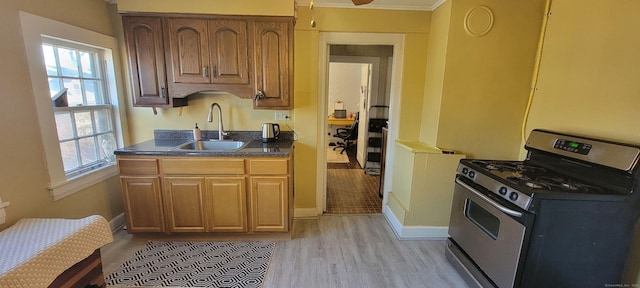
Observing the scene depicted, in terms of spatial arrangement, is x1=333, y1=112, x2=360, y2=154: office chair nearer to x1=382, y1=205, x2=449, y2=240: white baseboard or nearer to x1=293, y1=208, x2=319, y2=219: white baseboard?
x1=293, y1=208, x2=319, y2=219: white baseboard

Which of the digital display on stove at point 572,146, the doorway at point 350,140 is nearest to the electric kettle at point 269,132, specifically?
the doorway at point 350,140

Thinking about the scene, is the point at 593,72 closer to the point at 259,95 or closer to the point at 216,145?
the point at 259,95

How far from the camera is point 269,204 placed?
2467mm

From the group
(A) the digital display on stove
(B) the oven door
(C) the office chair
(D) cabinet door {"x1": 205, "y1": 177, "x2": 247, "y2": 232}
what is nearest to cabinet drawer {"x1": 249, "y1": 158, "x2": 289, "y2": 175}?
(D) cabinet door {"x1": 205, "y1": 177, "x2": 247, "y2": 232}

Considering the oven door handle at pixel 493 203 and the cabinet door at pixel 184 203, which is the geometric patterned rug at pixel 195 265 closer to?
the cabinet door at pixel 184 203

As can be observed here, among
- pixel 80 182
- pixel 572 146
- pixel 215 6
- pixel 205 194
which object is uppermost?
pixel 215 6

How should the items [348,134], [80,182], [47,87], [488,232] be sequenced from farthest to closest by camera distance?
1. [348,134]
2. [80,182]
3. [47,87]
4. [488,232]

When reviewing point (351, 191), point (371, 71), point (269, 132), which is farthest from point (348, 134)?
point (269, 132)

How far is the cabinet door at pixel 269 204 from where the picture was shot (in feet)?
7.96

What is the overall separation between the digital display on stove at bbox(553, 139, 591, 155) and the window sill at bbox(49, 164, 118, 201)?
382 centimetres

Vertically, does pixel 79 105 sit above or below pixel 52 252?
above

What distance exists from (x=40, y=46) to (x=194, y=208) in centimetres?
170

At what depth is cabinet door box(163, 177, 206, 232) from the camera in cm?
239

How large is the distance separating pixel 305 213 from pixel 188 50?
6.94ft
